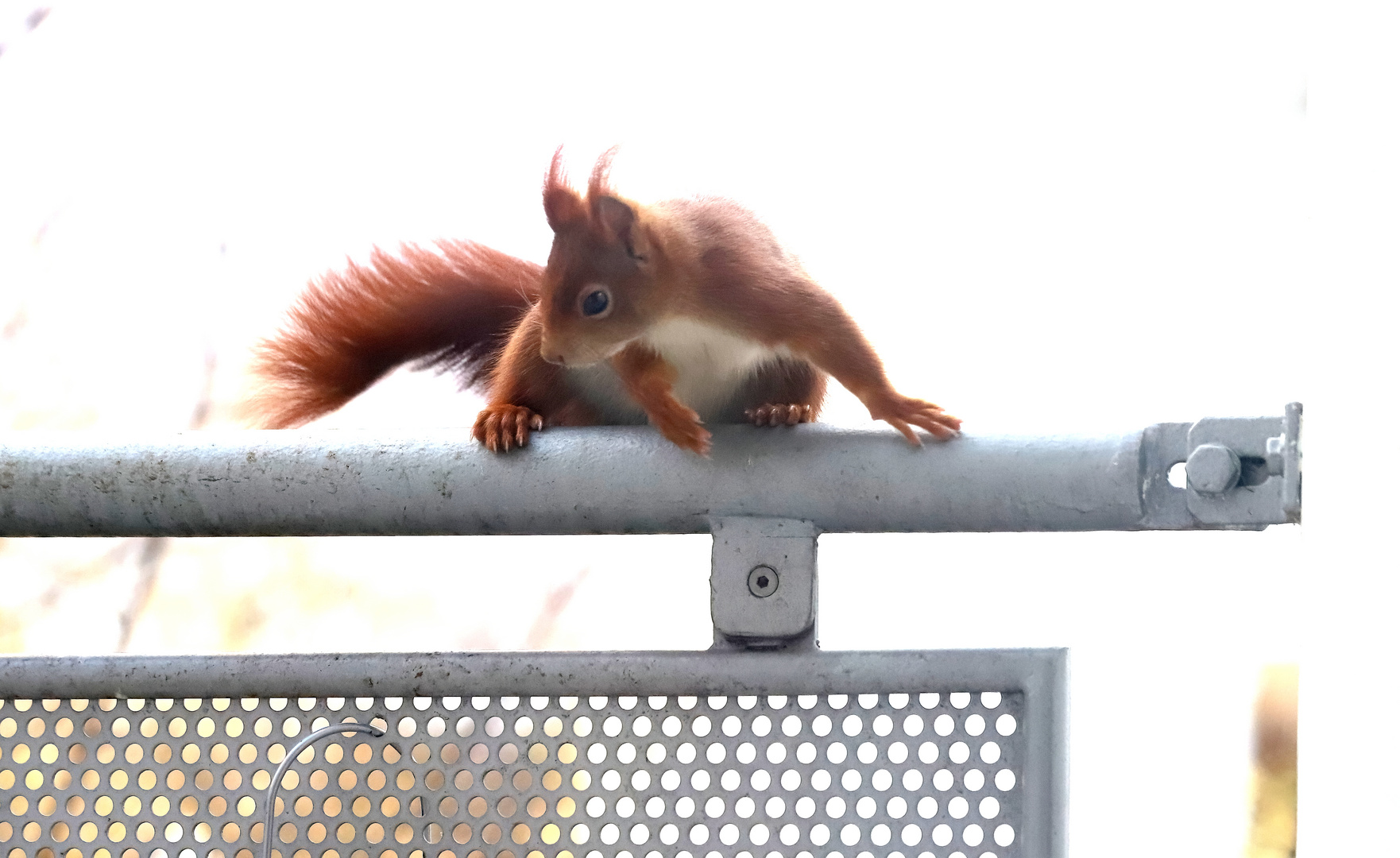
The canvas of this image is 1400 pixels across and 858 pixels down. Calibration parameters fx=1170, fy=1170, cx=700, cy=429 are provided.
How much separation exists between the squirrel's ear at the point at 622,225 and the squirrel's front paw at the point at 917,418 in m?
0.24

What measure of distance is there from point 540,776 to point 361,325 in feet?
1.36

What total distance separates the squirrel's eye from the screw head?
316 millimetres

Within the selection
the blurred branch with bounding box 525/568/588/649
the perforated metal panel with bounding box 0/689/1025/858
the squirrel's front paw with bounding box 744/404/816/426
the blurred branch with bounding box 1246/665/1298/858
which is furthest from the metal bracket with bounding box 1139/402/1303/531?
the blurred branch with bounding box 525/568/588/649

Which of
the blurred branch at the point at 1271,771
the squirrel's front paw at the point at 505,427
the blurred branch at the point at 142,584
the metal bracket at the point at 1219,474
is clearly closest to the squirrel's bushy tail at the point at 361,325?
the squirrel's front paw at the point at 505,427

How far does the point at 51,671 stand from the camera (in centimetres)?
56

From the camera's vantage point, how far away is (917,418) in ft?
1.93

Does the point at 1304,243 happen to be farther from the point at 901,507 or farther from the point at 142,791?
the point at 142,791

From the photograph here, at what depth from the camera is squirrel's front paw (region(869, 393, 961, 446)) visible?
0.55 m

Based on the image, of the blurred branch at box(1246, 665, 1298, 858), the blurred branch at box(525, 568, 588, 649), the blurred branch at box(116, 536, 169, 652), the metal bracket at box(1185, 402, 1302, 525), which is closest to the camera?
the metal bracket at box(1185, 402, 1302, 525)

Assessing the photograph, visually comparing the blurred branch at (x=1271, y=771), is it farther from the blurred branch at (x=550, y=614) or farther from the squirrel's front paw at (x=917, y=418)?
the squirrel's front paw at (x=917, y=418)

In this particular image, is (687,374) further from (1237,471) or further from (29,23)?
(29,23)

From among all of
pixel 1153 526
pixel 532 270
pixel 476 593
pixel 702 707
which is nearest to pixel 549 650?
pixel 702 707

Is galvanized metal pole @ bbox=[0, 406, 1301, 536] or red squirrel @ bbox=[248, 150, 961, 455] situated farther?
red squirrel @ bbox=[248, 150, 961, 455]

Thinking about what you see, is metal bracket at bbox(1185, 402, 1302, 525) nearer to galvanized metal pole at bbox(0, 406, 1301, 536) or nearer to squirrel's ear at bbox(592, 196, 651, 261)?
galvanized metal pole at bbox(0, 406, 1301, 536)
